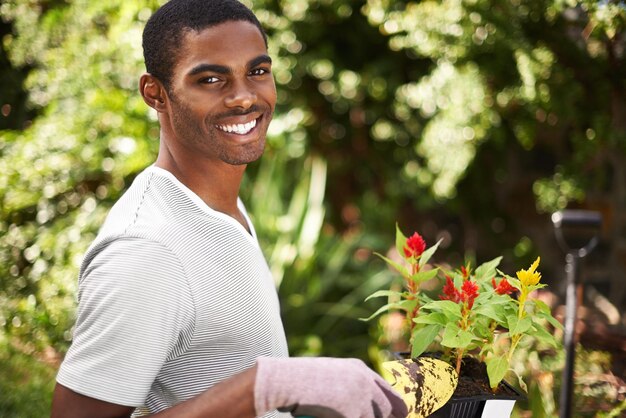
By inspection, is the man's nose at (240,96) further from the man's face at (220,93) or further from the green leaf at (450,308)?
the green leaf at (450,308)

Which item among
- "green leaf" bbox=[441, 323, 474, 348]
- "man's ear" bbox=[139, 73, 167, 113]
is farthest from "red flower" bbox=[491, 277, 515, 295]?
"man's ear" bbox=[139, 73, 167, 113]

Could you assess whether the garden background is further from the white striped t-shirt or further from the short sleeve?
the short sleeve

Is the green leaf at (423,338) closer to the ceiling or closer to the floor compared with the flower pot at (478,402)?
→ closer to the ceiling

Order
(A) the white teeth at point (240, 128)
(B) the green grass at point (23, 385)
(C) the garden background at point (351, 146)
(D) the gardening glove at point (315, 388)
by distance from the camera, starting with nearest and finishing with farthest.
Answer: (D) the gardening glove at point (315, 388) → (A) the white teeth at point (240, 128) → (B) the green grass at point (23, 385) → (C) the garden background at point (351, 146)

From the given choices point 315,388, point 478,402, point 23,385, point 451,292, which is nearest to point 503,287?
point 451,292

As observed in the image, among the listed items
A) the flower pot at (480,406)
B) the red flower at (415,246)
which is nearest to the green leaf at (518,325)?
the flower pot at (480,406)

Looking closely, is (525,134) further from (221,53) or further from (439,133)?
(221,53)

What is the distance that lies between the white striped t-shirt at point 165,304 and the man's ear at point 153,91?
0.12 metres

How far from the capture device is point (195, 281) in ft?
3.60

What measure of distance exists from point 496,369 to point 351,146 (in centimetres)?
345

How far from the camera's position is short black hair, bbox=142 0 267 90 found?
3.94ft

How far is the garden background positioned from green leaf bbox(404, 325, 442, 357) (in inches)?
57.8

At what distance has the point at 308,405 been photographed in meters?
0.96

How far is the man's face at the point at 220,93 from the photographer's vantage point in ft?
3.90
